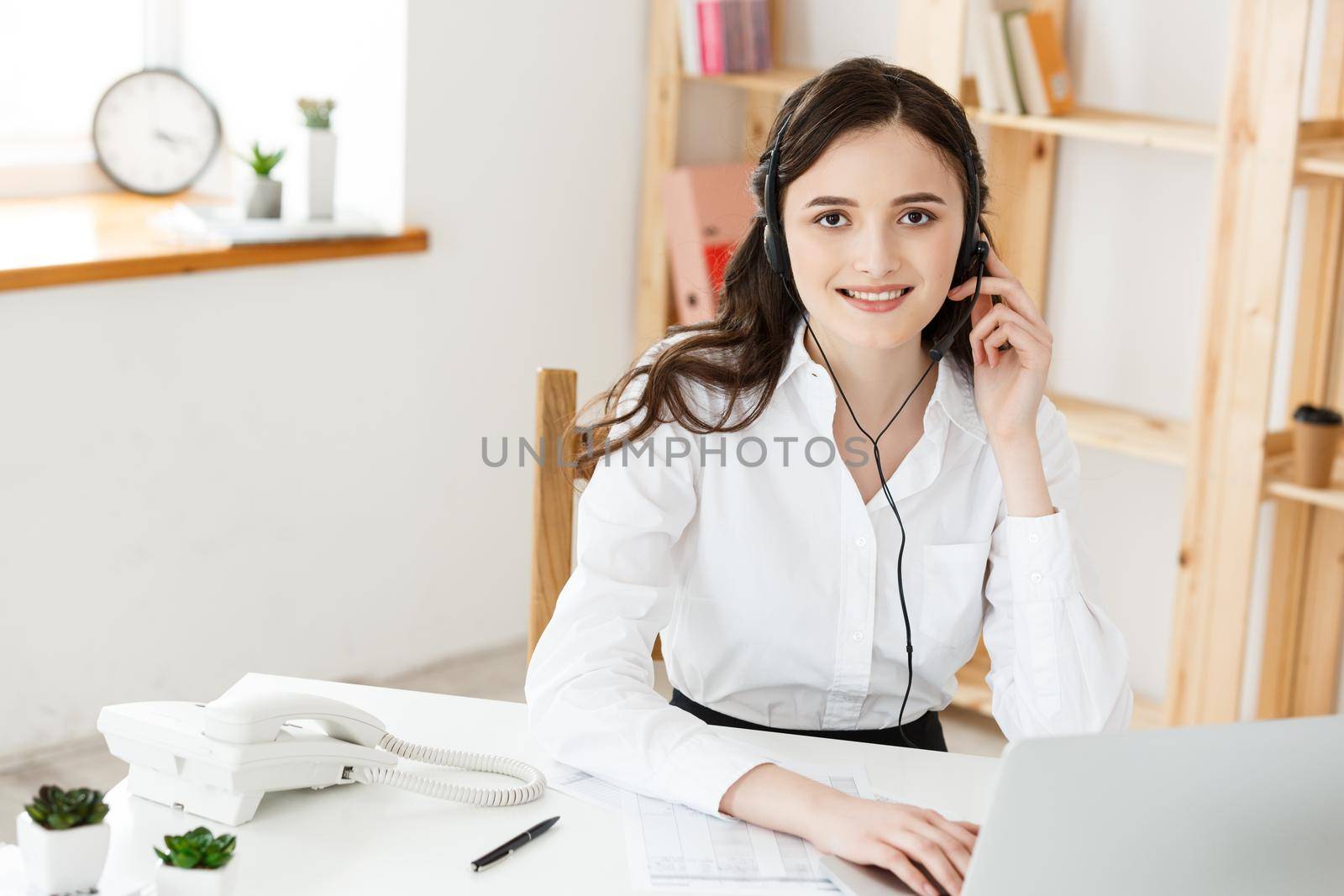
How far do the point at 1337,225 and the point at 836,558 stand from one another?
1557 mm

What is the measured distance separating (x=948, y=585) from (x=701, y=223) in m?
1.87

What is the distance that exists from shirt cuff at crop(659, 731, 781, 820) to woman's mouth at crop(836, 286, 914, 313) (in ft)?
1.55

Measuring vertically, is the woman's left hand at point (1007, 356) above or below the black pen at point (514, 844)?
above

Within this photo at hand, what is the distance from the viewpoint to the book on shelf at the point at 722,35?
3270 mm

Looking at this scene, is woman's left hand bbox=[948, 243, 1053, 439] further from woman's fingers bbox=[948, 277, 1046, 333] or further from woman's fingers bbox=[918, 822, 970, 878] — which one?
woman's fingers bbox=[918, 822, 970, 878]

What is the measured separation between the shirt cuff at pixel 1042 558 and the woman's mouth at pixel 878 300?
0.25 metres

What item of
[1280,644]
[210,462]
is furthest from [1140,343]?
[210,462]

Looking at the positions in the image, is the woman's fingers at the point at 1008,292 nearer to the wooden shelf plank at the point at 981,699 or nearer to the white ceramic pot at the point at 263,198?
the wooden shelf plank at the point at 981,699

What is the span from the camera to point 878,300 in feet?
4.97

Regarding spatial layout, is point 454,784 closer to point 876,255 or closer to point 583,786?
point 583,786

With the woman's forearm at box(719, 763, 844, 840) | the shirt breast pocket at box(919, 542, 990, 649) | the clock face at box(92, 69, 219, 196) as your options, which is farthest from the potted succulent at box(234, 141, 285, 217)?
the woman's forearm at box(719, 763, 844, 840)

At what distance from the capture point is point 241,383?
2.90 m

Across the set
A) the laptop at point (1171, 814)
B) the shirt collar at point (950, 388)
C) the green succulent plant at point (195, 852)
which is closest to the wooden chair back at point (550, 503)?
the shirt collar at point (950, 388)

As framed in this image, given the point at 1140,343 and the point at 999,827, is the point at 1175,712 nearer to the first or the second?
the point at 1140,343
